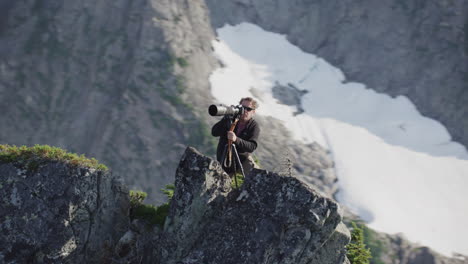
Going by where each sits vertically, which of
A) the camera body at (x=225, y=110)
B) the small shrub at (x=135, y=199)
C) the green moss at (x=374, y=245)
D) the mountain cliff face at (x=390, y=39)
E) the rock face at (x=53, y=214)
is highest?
the camera body at (x=225, y=110)

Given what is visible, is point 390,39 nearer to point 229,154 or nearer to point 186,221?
point 229,154

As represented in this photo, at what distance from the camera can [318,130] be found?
68000 millimetres

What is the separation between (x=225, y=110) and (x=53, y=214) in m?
4.36

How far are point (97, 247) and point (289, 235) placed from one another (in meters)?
4.40

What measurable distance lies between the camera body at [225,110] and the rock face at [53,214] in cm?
298

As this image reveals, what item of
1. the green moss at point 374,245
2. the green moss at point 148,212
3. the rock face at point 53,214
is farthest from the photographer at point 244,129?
the green moss at point 374,245

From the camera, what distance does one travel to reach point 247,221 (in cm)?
851

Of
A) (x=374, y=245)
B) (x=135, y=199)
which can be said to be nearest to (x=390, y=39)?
(x=374, y=245)

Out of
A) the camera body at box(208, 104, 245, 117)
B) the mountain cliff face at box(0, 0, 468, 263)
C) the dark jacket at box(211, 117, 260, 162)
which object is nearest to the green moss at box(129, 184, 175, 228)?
the dark jacket at box(211, 117, 260, 162)

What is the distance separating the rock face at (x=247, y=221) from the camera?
830 centimetres

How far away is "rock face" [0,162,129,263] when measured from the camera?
876cm

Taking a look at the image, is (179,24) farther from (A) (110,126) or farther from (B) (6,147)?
(B) (6,147)

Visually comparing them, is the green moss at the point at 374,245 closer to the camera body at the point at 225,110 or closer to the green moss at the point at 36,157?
the camera body at the point at 225,110

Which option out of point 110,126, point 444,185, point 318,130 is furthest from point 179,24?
point 444,185
